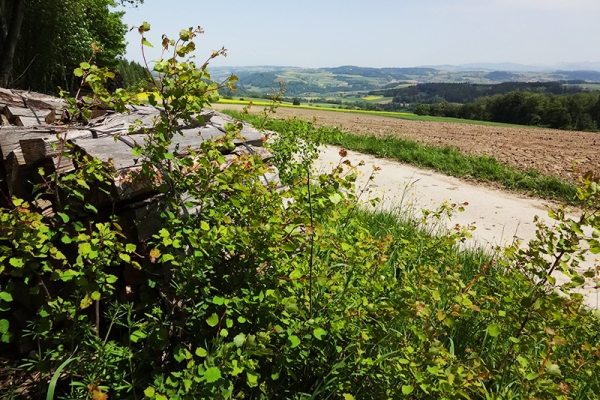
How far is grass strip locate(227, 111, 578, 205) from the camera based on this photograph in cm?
863

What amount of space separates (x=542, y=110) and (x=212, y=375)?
6457 centimetres

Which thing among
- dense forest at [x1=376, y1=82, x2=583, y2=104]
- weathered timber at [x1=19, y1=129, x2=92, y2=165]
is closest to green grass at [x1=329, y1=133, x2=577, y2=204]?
weathered timber at [x1=19, y1=129, x2=92, y2=165]

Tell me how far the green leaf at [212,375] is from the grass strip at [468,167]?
618cm

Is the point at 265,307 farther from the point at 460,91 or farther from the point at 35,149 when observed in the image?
the point at 460,91

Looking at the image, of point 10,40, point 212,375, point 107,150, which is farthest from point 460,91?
point 212,375

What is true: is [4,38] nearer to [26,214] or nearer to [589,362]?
[26,214]

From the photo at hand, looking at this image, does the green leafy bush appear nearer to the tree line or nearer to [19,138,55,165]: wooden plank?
[19,138,55,165]: wooden plank

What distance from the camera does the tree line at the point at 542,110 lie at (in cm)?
5051

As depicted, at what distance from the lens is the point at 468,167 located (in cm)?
1005

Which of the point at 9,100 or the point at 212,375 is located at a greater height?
the point at 9,100

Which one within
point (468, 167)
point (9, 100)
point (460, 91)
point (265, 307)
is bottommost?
Result: point (468, 167)

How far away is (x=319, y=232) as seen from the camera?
4.51ft

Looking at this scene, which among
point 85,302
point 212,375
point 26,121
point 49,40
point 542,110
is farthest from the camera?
point 542,110

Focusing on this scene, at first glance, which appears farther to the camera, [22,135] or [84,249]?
[22,135]
